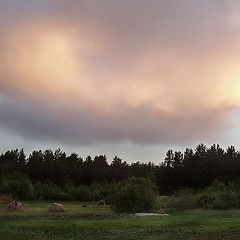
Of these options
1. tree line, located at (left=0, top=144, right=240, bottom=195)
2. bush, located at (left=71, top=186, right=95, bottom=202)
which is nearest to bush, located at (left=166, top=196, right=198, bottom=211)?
bush, located at (left=71, top=186, right=95, bottom=202)

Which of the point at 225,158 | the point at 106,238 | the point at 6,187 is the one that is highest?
the point at 225,158

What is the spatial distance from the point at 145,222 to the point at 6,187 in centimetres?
7529

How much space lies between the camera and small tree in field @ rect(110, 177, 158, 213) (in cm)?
6500

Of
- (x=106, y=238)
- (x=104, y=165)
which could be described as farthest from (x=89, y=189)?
(x=106, y=238)

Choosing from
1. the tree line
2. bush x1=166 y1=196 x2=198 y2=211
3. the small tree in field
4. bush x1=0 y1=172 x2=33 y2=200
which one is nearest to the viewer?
the small tree in field

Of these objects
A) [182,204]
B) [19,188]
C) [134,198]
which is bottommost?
[182,204]

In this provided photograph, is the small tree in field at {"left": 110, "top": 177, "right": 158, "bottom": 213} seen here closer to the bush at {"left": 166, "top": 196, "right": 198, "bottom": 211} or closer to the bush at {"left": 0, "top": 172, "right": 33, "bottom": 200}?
the bush at {"left": 166, "top": 196, "right": 198, "bottom": 211}

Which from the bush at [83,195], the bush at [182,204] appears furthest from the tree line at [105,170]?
the bush at [182,204]

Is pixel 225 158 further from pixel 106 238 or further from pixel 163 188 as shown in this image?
pixel 106 238

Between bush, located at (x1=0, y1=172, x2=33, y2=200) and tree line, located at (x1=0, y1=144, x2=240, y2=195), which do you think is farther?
tree line, located at (x1=0, y1=144, x2=240, y2=195)

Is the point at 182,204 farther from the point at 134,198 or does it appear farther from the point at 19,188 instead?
the point at 19,188

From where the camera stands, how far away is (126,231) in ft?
115

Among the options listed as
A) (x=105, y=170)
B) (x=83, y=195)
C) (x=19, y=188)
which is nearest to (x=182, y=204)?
(x=19, y=188)

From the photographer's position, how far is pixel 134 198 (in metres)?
65.6
